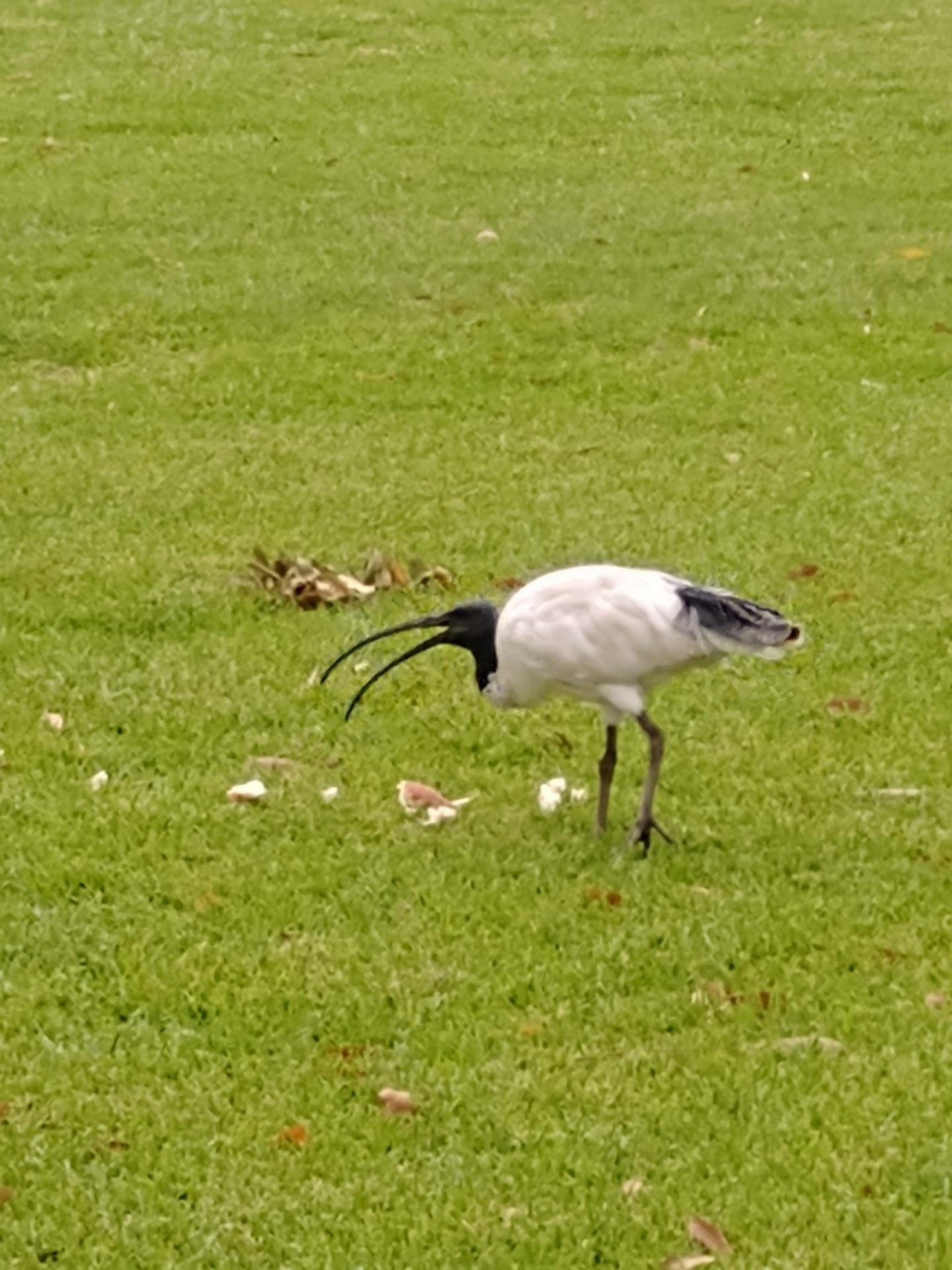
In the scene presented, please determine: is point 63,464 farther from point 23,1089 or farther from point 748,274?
point 23,1089

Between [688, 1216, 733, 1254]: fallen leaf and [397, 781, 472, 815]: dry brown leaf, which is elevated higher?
[688, 1216, 733, 1254]: fallen leaf

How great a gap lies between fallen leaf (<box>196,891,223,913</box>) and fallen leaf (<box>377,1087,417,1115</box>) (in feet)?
3.50

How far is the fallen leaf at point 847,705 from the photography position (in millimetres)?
7516

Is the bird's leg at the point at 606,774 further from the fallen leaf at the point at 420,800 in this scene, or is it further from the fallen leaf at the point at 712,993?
the fallen leaf at the point at 712,993

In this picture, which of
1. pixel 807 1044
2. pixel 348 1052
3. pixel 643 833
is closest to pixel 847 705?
pixel 643 833

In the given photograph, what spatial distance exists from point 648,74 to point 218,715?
10933 mm

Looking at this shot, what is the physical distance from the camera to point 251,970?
5777 millimetres

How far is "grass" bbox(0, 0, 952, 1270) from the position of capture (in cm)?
497

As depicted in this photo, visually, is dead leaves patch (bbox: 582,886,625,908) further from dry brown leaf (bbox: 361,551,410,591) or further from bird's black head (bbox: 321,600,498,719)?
dry brown leaf (bbox: 361,551,410,591)

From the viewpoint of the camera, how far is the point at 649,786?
6324 millimetres

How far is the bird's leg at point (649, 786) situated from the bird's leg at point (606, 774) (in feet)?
0.37

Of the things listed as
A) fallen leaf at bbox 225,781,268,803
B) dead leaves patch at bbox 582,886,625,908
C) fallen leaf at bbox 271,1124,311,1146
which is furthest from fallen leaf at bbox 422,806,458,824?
fallen leaf at bbox 271,1124,311,1146

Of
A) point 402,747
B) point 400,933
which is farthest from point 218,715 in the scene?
A: point 400,933

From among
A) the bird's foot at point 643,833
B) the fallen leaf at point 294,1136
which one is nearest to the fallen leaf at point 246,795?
the bird's foot at point 643,833
